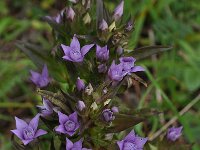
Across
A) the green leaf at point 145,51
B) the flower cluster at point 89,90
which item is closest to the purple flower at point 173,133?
the flower cluster at point 89,90

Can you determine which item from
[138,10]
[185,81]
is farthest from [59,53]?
[138,10]

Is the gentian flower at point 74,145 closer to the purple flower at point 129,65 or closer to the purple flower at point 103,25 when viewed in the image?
the purple flower at point 129,65

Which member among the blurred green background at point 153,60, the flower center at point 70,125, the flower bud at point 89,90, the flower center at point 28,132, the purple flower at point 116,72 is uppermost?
the purple flower at point 116,72

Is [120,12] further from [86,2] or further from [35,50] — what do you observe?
[35,50]

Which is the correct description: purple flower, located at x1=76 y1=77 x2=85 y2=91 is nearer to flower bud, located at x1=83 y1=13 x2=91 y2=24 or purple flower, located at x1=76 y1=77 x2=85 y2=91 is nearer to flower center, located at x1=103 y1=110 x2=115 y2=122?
flower center, located at x1=103 y1=110 x2=115 y2=122

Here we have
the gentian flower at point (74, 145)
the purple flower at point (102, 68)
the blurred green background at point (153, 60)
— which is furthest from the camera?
the blurred green background at point (153, 60)


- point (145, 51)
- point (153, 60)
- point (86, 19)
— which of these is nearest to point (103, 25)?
point (86, 19)

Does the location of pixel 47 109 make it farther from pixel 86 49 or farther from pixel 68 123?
pixel 86 49

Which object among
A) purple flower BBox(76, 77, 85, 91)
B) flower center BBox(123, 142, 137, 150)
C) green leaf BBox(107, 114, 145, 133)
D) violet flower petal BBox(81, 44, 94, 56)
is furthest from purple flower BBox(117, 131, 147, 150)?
violet flower petal BBox(81, 44, 94, 56)
